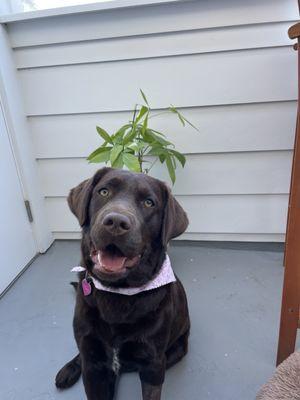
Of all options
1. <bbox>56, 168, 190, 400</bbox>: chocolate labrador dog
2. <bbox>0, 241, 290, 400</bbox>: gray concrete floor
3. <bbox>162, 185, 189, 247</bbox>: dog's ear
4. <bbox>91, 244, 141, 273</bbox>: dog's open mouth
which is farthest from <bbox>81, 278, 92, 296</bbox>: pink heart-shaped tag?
<bbox>0, 241, 290, 400</bbox>: gray concrete floor

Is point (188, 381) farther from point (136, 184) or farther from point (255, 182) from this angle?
point (255, 182)

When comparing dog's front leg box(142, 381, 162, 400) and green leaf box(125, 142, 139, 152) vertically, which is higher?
green leaf box(125, 142, 139, 152)

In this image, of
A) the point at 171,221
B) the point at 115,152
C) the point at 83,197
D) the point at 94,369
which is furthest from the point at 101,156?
the point at 94,369

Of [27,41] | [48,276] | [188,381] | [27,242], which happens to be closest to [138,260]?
[188,381]

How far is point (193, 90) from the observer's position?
171 centimetres

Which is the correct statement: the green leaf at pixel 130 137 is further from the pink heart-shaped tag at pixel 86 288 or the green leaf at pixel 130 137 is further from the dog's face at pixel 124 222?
the pink heart-shaped tag at pixel 86 288

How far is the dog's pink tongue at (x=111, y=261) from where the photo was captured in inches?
35.7

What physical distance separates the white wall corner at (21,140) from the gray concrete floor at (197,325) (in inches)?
7.1

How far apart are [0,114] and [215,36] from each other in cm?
117

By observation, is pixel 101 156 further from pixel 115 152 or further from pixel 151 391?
pixel 151 391

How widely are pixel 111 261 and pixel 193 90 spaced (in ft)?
3.75

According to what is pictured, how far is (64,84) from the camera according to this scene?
1796 millimetres

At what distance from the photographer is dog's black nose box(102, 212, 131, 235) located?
827 mm

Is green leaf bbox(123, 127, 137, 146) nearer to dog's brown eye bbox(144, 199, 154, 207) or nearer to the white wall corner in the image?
dog's brown eye bbox(144, 199, 154, 207)
